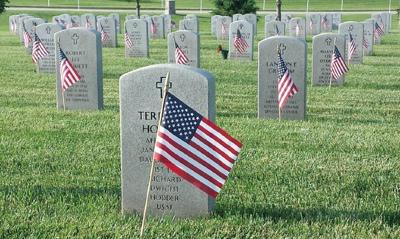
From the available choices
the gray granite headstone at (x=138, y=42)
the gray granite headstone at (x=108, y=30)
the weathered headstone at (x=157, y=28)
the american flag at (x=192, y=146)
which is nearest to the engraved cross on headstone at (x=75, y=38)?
the american flag at (x=192, y=146)

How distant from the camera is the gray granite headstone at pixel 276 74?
11797 millimetres

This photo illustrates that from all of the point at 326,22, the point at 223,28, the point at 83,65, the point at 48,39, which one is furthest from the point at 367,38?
the point at 83,65

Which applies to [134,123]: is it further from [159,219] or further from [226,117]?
[226,117]

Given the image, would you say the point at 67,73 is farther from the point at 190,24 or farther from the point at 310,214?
the point at 190,24

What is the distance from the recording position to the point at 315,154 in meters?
9.21

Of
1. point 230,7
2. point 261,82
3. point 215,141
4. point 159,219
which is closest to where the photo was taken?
point 215,141

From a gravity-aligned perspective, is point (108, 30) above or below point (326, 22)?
above

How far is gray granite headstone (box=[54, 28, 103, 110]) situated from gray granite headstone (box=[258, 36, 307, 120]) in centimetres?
286

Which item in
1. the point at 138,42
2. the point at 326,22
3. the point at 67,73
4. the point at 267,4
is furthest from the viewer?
the point at 267,4

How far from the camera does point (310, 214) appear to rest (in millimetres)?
6547

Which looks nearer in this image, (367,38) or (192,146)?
(192,146)

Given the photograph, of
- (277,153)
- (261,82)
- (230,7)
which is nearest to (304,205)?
(277,153)

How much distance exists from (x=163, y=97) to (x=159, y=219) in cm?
112

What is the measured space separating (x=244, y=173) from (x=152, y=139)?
6.50 feet
